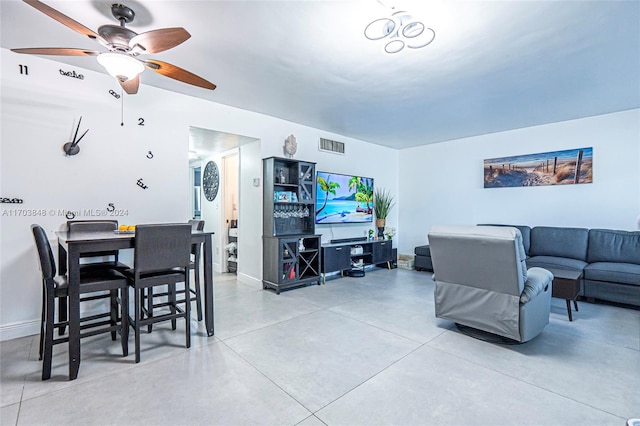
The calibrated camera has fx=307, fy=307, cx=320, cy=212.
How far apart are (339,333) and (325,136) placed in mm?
3548

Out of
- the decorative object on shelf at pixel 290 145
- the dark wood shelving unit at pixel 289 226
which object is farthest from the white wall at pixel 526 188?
the decorative object on shelf at pixel 290 145

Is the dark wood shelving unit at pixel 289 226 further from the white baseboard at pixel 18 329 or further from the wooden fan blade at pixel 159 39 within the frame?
the white baseboard at pixel 18 329

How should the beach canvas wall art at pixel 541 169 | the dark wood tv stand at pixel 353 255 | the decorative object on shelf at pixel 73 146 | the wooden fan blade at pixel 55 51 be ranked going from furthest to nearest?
the dark wood tv stand at pixel 353 255 < the beach canvas wall art at pixel 541 169 < the decorative object on shelf at pixel 73 146 < the wooden fan blade at pixel 55 51

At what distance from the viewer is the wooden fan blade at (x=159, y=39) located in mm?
1862

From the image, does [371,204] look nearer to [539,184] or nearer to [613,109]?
[539,184]

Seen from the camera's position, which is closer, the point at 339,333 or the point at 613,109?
the point at 339,333

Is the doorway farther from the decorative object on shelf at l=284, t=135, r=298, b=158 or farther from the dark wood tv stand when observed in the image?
the dark wood tv stand

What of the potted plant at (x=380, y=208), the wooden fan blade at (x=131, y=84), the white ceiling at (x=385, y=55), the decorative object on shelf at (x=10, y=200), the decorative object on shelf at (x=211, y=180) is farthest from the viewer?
the potted plant at (x=380, y=208)

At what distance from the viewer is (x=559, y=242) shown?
4.59m

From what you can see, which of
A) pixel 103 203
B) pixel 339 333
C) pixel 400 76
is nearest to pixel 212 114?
pixel 103 203

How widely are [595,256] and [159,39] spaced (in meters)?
5.64

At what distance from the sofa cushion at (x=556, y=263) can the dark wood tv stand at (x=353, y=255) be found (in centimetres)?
230

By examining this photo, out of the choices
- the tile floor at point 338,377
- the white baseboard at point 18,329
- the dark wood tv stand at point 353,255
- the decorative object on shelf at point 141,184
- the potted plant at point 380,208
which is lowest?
the tile floor at point 338,377

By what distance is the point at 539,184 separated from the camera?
199 inches
